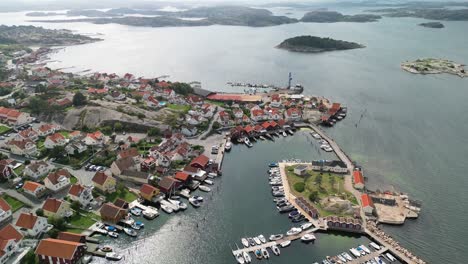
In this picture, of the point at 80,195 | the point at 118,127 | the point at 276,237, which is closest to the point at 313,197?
the point at 276,237

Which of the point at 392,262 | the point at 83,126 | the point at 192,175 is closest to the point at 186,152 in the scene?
the point at 192,175

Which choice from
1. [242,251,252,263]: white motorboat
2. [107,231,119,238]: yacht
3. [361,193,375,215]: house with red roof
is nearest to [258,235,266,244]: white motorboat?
[242,251,252,263]: white motorboat

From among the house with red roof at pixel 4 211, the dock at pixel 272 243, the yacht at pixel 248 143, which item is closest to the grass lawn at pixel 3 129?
the house with red roof at pixel 4 211

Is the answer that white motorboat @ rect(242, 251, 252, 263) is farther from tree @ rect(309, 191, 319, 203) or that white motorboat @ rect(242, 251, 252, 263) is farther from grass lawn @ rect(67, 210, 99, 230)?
grass lawn @ rect(67, 210, 99, 230)

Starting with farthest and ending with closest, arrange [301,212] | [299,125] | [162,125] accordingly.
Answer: [299,125]
[162,125]
[301,212]

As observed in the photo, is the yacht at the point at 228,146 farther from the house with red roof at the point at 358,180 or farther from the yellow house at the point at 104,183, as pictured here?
the house with red roof at the point at 358,180

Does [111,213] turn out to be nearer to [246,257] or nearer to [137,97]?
[246,257]

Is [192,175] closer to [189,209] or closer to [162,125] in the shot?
[189,209]
